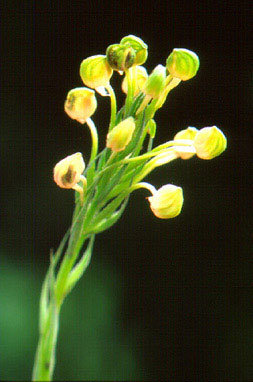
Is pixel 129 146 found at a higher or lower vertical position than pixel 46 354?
higher

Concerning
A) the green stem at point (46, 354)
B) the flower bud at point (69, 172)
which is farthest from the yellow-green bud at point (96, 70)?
the green stem at point (46, 354)

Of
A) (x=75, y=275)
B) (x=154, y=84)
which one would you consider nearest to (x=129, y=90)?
(x=154, y=84)

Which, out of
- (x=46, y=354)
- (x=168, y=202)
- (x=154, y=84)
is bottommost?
(x=46, y=354)

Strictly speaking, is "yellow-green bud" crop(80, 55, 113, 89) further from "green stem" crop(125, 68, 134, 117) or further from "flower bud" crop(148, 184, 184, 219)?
"flower bud" crop(148, 184, 184, 219)

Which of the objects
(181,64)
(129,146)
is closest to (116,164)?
(129,146)

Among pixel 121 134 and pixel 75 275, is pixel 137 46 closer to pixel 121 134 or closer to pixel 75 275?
pixel 121 134
